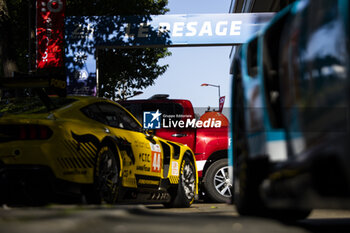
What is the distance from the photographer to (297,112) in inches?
156

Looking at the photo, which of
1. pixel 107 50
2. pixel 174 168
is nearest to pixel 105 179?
pixel 174 168

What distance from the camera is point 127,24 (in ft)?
55.0

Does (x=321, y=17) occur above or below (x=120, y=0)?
below

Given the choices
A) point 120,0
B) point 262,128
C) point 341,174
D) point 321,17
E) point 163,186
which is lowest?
point 163,186

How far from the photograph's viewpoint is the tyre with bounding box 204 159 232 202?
10.9 m

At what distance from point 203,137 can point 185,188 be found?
1685 mm

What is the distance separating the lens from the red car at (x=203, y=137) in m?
10.9

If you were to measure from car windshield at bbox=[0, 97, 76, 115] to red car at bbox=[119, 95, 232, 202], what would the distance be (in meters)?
3.94

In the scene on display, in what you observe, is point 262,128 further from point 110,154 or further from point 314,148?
point 110,154

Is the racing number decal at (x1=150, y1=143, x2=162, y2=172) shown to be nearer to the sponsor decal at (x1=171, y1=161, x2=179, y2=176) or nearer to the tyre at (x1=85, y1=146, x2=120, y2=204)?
the sponsor decal at (x1=171, y1=161, x2=179, y2=176)

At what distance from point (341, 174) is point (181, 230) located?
3.16 feet

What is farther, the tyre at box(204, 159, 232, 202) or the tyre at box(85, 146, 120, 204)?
the tyre at box(204, 159, 232, 202)

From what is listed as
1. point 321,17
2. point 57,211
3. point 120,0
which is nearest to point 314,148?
point 321,17

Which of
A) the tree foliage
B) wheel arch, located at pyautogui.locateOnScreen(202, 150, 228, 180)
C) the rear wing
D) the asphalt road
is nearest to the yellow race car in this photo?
the rear wing
